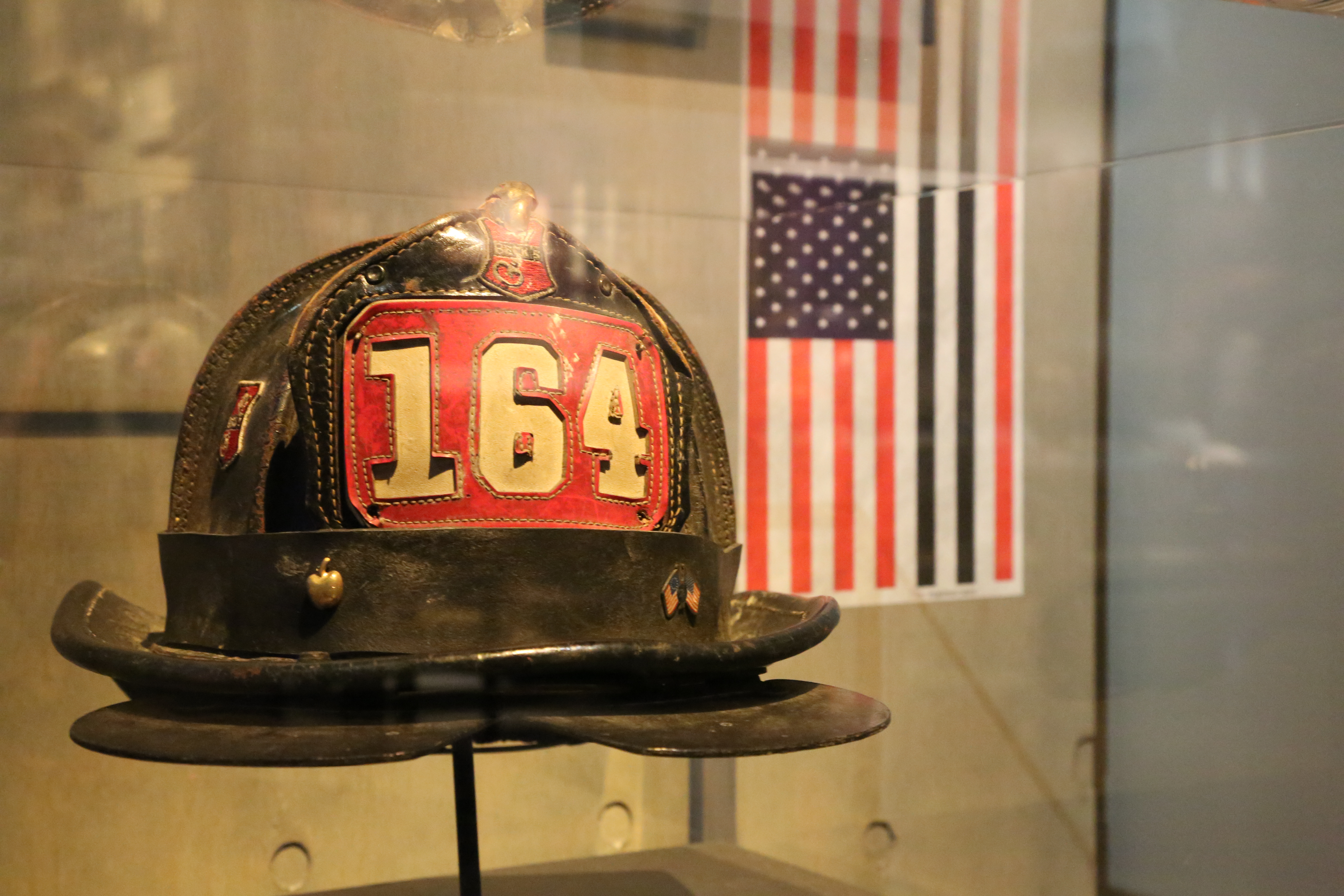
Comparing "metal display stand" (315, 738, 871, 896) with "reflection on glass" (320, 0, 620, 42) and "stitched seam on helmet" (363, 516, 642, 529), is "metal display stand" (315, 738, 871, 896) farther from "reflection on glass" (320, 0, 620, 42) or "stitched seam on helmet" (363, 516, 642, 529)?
"reflection on glass" (320, 0, 620, 42)

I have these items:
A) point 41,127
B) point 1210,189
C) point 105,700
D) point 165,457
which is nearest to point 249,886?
point 105,700

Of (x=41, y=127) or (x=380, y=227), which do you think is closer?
(x=41, y=127)

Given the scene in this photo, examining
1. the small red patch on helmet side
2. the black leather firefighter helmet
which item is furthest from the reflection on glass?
the small red patch on helmet side

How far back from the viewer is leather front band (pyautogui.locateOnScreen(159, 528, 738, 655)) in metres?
1.59

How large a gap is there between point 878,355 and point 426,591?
2174 millimetres

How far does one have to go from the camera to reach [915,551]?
349cm

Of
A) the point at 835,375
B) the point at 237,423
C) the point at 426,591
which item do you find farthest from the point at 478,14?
the point at 426,591

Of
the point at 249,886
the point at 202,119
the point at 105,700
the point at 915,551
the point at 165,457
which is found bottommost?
the point at 249,886

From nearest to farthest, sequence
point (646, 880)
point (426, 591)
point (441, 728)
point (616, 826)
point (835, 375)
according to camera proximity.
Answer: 1. point (441, 728)
2. point (426, 591)
3. point (646, 880)
4. point (616, 826)
5. point (835, 375)

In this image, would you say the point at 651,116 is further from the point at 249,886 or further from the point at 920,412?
the point at 249,886

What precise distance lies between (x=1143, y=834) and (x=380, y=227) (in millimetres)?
2413

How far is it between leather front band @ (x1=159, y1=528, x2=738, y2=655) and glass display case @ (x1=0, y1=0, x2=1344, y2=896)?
0.33 meters

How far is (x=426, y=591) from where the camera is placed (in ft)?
5.24

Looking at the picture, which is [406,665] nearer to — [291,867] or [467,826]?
[467,826]
